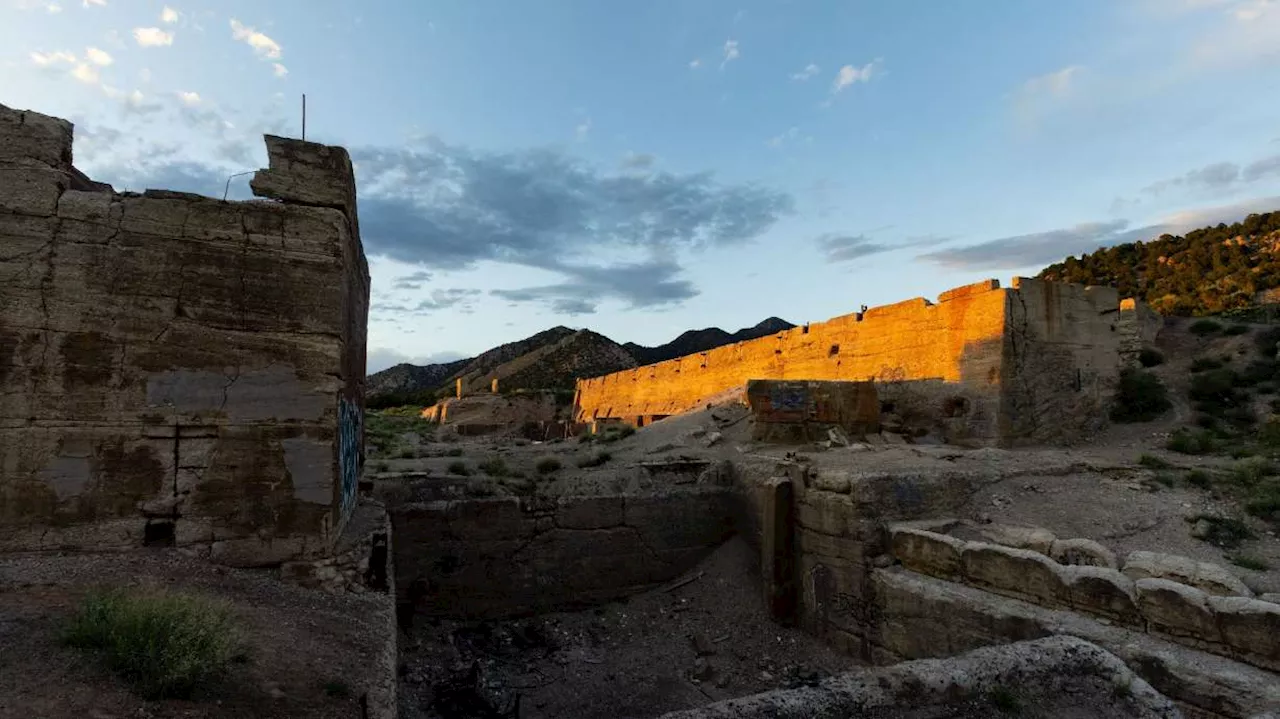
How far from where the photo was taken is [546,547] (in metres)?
8.47

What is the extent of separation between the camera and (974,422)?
12.3 m

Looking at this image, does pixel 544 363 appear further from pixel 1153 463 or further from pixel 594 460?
pixel 1153 463

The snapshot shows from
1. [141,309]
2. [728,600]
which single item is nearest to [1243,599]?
[728,600]

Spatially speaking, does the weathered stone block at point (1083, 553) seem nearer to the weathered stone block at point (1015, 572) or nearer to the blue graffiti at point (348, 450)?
the weathered stone block at point (1015, 572)

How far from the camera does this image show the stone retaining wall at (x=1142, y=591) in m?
4.34

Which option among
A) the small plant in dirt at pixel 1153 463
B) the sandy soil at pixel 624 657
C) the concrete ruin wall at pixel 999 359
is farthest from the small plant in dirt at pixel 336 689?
the concrete ruin wall at pixel 999 359

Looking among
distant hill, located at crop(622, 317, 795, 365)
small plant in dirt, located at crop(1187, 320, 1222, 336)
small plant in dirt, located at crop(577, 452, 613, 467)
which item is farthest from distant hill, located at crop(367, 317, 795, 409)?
small plant in dirt, located at crop(577, 452, 613, 467)

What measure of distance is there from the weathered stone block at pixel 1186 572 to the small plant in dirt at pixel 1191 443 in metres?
6.94

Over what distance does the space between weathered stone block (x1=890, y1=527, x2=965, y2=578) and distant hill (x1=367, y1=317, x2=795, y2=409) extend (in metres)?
35.1

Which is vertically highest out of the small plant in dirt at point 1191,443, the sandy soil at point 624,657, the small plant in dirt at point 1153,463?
the small plant in dirt at point 1191,443

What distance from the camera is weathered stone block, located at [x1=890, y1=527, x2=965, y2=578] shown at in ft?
20.7

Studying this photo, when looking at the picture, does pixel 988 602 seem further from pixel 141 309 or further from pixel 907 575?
pixel 141 309

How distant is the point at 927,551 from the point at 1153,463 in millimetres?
4845

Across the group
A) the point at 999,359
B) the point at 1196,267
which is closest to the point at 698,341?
the point at 1196,267
